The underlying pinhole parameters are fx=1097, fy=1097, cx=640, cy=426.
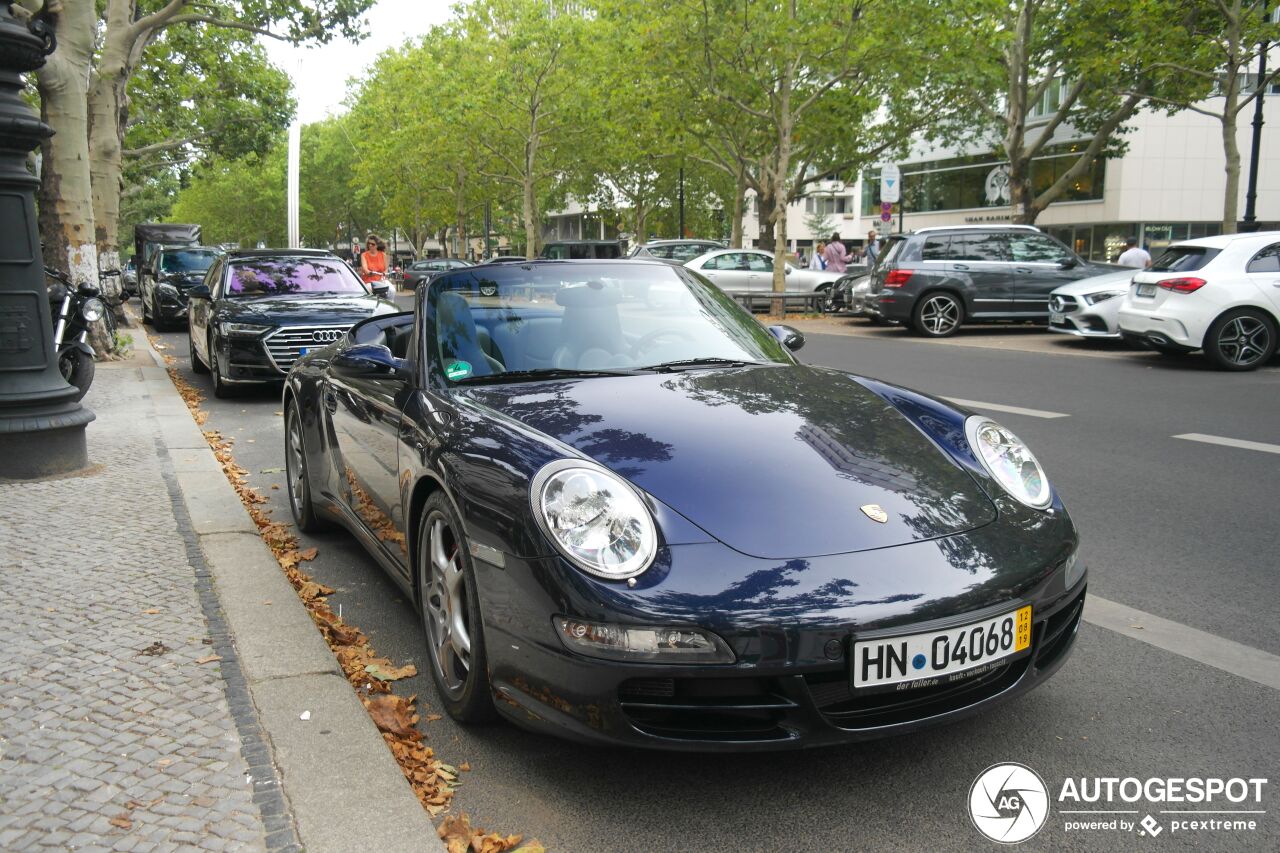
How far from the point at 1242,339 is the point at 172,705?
12353mm

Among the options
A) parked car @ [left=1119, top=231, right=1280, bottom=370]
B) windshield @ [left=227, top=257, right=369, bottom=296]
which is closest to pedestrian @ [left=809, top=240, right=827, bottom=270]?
parked car @ [left=1119, top=231, right=1280, bottom=370]

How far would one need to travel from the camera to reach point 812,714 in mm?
2590

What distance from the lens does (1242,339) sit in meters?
12.3

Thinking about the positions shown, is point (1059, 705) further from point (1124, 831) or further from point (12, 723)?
point (12, 723)

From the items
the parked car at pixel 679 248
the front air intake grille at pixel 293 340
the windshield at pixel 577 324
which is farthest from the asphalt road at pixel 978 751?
the parked car at pixel 679 248

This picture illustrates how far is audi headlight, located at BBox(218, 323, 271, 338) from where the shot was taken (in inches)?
430

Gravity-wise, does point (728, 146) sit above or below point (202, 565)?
above

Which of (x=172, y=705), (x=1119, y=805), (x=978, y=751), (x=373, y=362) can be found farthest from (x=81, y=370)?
(x=1119, y=805)

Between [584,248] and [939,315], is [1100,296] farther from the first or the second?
[584,248]

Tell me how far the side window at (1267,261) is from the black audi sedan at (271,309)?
9583 millimetres

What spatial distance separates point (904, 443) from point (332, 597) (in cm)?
255

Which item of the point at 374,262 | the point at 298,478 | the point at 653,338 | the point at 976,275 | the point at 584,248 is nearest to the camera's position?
the point at 653,338

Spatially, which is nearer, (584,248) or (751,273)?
(751,273)

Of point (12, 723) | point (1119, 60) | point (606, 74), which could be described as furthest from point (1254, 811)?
point (606, 74)
